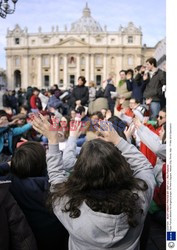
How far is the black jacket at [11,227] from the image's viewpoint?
172 centimetres

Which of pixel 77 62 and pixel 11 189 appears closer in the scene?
pixel 11 189

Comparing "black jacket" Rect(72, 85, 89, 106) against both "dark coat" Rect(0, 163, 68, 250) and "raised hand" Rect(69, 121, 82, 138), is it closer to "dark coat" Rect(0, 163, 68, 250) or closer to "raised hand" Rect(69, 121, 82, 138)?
"raised hand" Rect(69, 121, 82, 138)

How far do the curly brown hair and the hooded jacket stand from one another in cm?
3

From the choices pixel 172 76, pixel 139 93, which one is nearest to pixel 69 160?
pixel 172 76

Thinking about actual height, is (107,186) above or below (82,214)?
above

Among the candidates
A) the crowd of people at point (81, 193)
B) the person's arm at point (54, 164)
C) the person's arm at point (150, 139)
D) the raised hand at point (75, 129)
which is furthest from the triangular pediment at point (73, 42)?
the person's arm at point (54, 164)

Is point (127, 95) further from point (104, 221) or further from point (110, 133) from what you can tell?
point (104, 221)

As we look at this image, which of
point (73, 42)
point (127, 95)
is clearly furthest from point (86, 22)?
point (73, 42)

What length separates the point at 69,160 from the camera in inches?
87.6

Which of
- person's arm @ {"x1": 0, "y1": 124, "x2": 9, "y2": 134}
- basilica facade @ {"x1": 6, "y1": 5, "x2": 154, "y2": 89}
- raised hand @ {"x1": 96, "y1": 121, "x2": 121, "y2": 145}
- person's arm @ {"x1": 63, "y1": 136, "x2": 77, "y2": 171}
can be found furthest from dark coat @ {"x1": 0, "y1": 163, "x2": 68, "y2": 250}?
person's arm @ {"x1": 0, "y1": 124, "x2": 9, "y2": 134}

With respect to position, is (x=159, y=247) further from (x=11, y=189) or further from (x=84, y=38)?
(x=84, y=38)

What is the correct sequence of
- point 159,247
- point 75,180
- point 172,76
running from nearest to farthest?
point 172,76, point 75,180, point 159,247

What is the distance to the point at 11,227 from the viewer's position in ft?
5.79

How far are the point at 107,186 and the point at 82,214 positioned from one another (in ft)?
0.57
